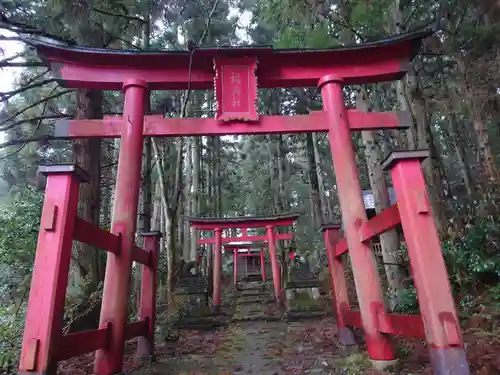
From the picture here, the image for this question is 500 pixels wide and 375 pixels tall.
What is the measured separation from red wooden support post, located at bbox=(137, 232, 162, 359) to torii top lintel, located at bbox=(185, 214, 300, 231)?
7025mm

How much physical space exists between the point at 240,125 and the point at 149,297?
9.26 feet

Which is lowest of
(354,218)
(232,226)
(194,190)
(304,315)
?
(304,315)

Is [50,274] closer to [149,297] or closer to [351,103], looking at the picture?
[149,297]

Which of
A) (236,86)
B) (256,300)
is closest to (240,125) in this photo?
(236,86)

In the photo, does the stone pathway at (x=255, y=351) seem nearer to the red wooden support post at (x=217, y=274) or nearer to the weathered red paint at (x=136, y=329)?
the weathered red paint at (x=136, y=329)

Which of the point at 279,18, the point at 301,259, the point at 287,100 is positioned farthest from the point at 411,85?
the point at 301,259

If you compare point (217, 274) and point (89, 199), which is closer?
point (89, 199)

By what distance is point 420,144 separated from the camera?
22.5ft

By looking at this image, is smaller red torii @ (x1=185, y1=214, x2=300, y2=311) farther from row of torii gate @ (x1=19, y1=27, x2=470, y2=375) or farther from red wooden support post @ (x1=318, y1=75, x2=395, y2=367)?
red wooden support post @ (x1=318, y1=75, x2=395, y2=367)

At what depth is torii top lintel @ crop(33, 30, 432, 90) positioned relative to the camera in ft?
15.5

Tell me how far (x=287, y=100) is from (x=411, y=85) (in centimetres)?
840

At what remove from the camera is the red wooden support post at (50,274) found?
8.86 ft

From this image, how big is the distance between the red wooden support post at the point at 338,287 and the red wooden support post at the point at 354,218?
0.95 meters

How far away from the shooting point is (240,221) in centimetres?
1312
